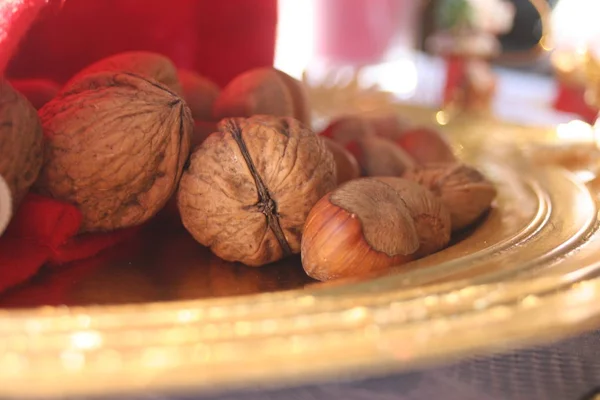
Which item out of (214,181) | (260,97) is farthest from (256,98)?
(214,181)

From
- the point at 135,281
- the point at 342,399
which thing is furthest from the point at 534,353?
the point at 135,281

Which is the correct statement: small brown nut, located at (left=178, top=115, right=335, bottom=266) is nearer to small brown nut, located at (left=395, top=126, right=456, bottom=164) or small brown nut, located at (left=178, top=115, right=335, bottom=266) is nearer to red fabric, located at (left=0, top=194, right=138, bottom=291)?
red fabric, located at (left=0, top=194, right=138, bottom=291)

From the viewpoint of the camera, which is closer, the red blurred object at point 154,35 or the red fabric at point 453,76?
the red blurred object at point 154,35

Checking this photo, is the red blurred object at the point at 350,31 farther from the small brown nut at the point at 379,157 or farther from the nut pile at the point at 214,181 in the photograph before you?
the nut pile at the point at 214,181

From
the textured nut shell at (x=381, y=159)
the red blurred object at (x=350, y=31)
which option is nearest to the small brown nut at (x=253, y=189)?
the textured nut shell at (x=381, y=159)

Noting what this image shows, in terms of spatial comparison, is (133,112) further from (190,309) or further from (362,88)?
(362,88)
